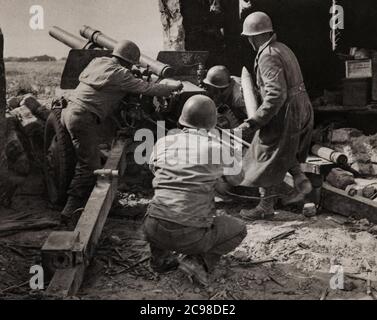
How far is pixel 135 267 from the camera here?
15.3 ft

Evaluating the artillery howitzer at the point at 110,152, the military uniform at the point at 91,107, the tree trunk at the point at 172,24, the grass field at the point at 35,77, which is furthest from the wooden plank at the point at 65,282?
the grass field at the point at 35,77

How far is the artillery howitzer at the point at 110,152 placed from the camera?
4.07m

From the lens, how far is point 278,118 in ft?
18.3

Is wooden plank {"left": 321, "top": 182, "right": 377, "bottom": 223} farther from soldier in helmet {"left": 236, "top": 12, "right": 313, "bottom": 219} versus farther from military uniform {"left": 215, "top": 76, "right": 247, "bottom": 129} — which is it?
military uniform {"left": 215, "top": 76, "right": 247, "bottom": 129}

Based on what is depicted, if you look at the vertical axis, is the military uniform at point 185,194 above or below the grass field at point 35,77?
below

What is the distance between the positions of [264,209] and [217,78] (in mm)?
2069

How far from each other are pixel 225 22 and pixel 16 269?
227 inches

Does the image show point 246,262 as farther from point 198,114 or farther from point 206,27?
point 206,27

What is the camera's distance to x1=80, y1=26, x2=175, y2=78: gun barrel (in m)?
6.80

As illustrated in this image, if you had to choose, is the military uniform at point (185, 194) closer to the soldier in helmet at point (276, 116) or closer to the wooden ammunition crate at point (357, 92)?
the soldier in helmet at point (276, 116)

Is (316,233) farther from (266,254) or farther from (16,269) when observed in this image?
(16,269)

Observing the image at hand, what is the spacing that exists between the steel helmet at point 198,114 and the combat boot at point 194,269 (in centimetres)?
110

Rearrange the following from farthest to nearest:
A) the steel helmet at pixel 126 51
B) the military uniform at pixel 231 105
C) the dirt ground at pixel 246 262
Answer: the military uniform at pixel 231 105 < the steel helmet at pixel 126 51 < the dirt ground at pixel 246 262
